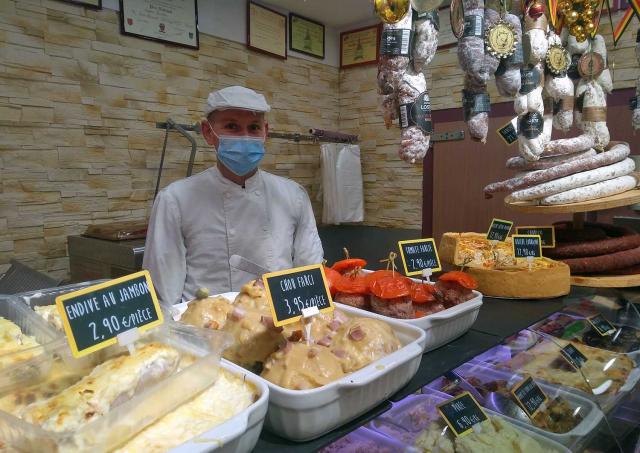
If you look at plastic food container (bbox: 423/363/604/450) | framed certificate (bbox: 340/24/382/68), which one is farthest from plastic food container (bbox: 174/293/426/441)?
framed certificate (bbox: 340/24/382/68)

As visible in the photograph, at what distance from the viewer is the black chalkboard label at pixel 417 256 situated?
1392 millimetres

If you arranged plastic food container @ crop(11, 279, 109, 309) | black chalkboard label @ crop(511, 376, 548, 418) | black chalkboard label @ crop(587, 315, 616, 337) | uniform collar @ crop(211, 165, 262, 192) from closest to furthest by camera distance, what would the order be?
plastic food container @ crop(11, 279, 109, 309), black chalkboard label @ crop(511, 376, 548, 418), black chalkboard label @ crop(587, 315, 616, 337), uniform collar @ crop(211, 165, 262, 192)

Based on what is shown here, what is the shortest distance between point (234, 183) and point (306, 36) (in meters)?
A: 2.97

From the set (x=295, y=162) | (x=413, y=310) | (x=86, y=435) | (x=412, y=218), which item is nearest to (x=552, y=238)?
(x=413, y=310)

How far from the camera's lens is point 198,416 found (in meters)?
0.73

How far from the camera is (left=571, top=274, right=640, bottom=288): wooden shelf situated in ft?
5.70

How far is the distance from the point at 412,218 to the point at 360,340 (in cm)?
404

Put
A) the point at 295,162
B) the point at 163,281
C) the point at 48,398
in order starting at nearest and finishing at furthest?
the point at 48,398 < the point at 163,281 < the point at 295,162

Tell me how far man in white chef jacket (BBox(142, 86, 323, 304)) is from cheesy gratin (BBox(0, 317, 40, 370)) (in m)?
1.46

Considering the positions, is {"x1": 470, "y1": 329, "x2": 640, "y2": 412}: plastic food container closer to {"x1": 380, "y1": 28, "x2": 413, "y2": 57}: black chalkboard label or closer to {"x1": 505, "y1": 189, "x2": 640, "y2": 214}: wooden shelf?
{"x1": 505, "y1": 189, "x2": 640, "y2": 214}: wooden shelf

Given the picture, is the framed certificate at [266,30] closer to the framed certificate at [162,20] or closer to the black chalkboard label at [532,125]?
the framed certificate at [162,20]

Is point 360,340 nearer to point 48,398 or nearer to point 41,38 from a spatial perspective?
point 48,398

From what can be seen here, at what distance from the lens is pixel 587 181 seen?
6.02 feet

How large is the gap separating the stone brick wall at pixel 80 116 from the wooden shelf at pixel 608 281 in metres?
3.11
